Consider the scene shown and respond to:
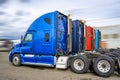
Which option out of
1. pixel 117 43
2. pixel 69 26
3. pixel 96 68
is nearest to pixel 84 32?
pixel 69 26

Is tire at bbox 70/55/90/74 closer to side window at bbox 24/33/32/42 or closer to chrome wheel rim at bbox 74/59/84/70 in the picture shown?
chrome wheel rim at bbox 74/59/84/70

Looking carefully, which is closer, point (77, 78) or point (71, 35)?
point (77, 78)

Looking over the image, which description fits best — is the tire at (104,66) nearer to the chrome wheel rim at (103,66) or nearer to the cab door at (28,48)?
the chrome wheel rim at (103,66)

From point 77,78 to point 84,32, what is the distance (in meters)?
5.66

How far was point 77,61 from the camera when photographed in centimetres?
945

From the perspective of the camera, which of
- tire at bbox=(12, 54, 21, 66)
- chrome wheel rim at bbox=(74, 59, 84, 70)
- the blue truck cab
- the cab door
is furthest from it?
tire at bbox=(12, 54, 21, 66)

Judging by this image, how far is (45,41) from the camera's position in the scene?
413 inches

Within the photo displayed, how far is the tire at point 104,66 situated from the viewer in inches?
335

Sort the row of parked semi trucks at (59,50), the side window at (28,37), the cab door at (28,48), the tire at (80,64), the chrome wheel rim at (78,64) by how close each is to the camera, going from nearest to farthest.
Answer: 1. the row of parked semi trucks at (59,50)
2. the tire at (80,64)
3. the chrome wheel rim at (78,64)
4. the cab door at (28,48)
5. the side window at (28,37)

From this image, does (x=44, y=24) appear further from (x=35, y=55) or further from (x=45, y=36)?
(x=35, y=55)

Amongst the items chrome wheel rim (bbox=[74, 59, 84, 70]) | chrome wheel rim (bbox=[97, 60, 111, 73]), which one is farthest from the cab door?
chrome wheel rim (bbox=[97, 60, 111, 73])

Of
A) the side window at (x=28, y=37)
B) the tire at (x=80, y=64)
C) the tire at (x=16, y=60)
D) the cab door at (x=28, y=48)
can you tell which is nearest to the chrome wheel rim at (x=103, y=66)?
the tire at (x=80, y=64)

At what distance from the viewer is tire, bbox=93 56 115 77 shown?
8.51 meters

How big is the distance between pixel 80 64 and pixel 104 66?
129 centimetres
